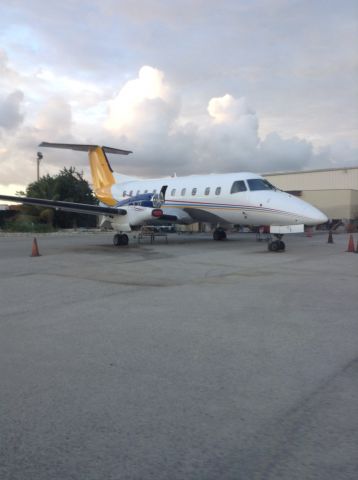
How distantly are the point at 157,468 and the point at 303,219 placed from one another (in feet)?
43.2

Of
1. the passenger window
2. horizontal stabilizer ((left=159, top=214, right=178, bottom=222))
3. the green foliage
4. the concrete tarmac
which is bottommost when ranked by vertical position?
the concrete tarmac

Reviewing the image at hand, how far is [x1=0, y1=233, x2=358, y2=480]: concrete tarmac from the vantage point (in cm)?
267

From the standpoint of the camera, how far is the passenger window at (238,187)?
57.5 ft

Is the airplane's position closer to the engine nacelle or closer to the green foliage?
the engine nacelle

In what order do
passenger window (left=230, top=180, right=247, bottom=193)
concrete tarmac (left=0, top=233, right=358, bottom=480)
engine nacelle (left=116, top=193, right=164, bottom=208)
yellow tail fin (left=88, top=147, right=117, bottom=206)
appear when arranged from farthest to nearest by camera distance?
yellow tail fin (left=88, top=147, right=117, bottom=206) → engine nacelle (left=116, top=193, right=164, bottom=208) → passenger window (left=230, top=180, right=247, bottom=193) → concrete tarmac (left=0, top=233, right=358, bottom=480)

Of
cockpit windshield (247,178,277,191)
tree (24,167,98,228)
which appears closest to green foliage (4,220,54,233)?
tree (24,167,98,228)

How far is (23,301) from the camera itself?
7297mm

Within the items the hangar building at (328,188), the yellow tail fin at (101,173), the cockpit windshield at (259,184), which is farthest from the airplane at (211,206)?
the hangar building at (328,188)

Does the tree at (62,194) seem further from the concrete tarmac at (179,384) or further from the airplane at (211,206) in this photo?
the concrete tarmac at (179,384)

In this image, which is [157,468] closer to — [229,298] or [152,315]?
[152,315]

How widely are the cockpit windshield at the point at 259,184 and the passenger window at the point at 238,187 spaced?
26 centimetres

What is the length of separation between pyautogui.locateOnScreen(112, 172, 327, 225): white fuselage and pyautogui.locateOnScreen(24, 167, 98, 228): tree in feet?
51.3

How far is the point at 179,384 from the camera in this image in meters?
3.77

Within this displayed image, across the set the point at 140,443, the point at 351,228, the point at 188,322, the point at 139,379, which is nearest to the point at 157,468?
the point at 140,443
